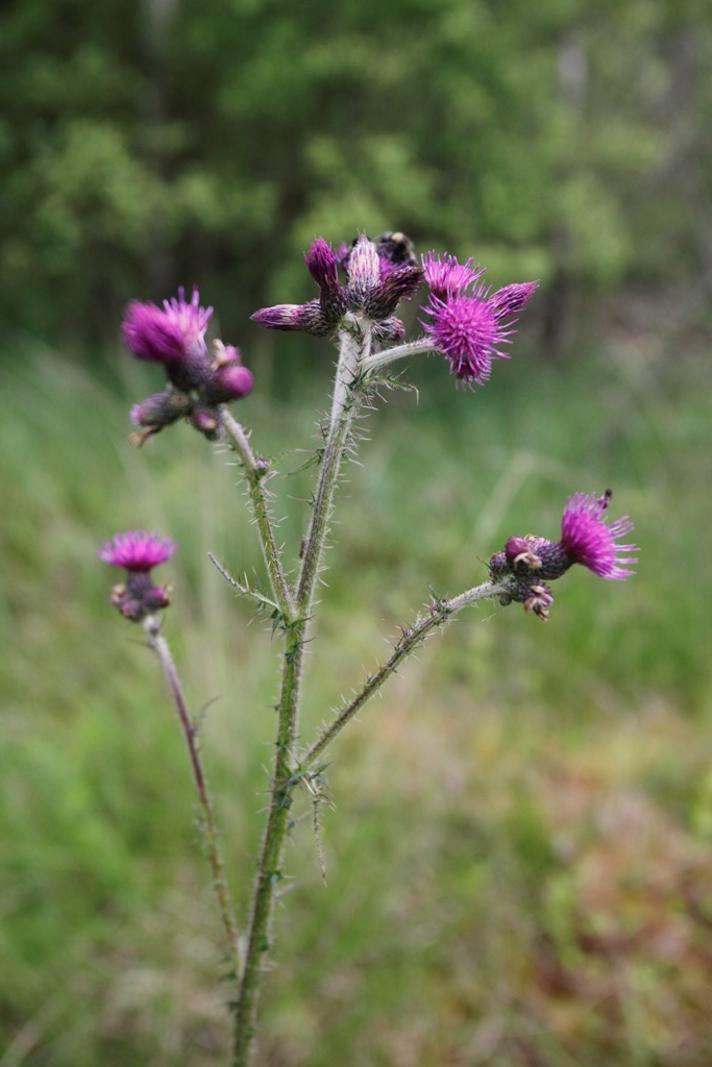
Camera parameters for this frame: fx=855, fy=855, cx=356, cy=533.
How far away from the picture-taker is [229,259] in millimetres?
11445

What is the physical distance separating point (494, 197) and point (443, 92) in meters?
1.22

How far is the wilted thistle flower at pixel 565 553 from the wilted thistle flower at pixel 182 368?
42 cm

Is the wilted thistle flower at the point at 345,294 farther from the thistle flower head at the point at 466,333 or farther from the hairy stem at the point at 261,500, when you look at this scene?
the hairy stem at the point at 261,500

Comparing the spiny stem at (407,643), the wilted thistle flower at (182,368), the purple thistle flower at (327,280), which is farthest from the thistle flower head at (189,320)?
the spiny stem at (407,643)

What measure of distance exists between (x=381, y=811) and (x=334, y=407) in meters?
2.24

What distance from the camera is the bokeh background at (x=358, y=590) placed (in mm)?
2596

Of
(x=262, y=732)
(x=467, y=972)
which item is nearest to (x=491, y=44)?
(x=262, y=732)

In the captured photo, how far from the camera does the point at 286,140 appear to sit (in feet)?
32.8

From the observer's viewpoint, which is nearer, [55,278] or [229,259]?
[55,278]

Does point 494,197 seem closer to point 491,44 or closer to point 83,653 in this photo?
point 491,44

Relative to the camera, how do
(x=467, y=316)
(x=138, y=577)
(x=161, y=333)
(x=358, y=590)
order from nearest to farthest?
(x=161, y=333) → (x=467, y=316) → (x=138, y=577) → (x=358, y=590)

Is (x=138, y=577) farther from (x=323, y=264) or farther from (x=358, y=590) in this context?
(x=358, y=590)

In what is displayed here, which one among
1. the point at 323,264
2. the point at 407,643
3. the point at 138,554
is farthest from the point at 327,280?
the point at 138,554

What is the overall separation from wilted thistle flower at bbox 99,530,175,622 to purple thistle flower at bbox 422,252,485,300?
25.8 inches
